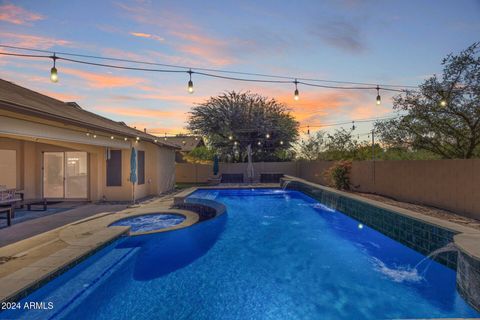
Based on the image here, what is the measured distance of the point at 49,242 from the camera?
190 inches

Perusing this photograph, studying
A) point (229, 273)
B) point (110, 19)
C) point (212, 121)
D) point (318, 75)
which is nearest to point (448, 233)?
point (229, 273)

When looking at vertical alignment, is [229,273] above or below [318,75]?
below

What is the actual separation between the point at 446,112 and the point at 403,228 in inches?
192

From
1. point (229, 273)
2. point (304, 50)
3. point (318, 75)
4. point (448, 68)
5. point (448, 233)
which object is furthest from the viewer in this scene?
point (318, 75)

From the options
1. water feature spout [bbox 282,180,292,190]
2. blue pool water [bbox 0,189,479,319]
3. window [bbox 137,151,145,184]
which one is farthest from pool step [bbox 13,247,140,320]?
water feature spout [bbox 282,180,292,190]

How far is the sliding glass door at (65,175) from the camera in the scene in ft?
34.5

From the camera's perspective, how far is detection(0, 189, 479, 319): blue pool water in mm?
3502

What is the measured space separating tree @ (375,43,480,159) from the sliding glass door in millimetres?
12251

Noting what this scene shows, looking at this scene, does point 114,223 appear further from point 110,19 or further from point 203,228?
point 110,19

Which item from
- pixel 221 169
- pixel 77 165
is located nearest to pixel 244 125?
pixel 221 169

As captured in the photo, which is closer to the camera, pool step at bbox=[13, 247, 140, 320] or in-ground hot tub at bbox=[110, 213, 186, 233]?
pool step at bbox=[13, 247, 140, 320]

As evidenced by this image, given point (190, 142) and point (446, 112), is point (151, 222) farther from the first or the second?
point (190, 142)

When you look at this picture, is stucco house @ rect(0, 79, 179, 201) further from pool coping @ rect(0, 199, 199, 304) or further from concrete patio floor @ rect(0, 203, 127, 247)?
pool coping @ rect(0, 199, 199, 304)

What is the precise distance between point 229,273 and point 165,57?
7.88m
